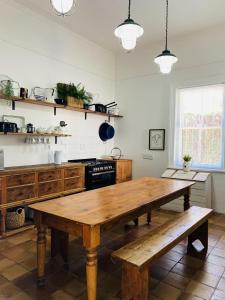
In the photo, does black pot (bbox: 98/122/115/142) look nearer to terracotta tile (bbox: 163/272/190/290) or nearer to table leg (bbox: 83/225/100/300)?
terracotta tile (bbox: 163/272/190/290)

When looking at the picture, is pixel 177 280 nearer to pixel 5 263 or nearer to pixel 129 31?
pixel 5 263

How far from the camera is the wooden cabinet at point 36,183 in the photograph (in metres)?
3.01

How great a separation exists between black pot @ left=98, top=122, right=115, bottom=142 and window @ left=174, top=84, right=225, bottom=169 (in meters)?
1.49

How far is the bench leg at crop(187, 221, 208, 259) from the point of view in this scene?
2648 mm

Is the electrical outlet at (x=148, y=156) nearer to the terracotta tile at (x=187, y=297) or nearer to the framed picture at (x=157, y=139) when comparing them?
the framed picture at (x=157, y=139)

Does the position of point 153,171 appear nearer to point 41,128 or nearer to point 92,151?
point 92,151

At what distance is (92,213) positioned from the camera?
183 centimetres

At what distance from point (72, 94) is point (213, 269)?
3408mm

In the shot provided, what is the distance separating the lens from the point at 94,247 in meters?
1.65

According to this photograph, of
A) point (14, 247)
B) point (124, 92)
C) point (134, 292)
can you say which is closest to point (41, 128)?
point (14, 247)

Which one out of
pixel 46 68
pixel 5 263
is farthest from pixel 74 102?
pixel 5 263

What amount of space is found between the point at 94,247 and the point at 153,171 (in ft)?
11.7

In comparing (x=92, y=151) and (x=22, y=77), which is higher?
(x=22, y=77)

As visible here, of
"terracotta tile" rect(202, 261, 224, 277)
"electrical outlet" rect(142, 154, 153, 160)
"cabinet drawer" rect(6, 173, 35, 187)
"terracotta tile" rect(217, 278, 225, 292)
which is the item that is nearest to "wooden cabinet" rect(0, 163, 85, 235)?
"cabinet drawer" rect(6, 173, 35, 187)
